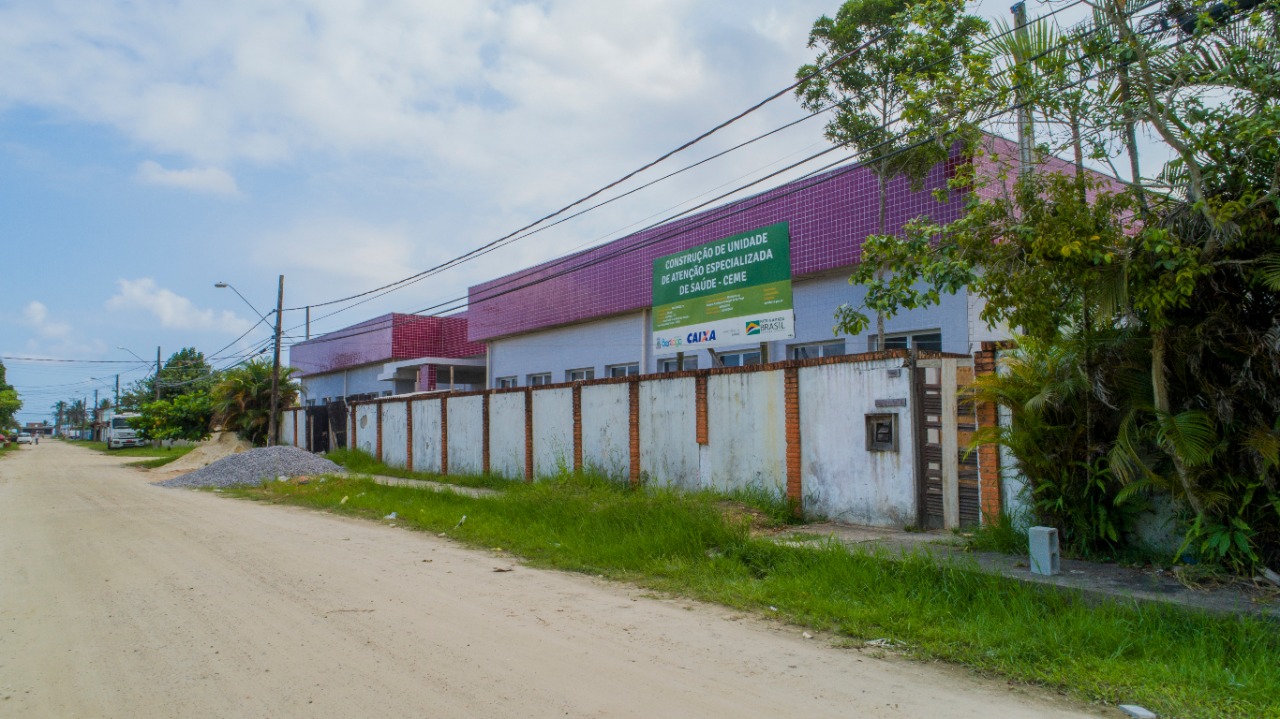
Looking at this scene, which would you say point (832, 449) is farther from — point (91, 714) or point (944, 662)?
point (91, 714)

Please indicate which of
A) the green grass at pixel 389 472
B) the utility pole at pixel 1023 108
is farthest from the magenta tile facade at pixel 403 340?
the utility pole at pixel 1023 108

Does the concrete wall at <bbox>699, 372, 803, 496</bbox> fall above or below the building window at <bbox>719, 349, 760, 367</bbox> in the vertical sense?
below

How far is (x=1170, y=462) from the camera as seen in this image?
757 cm

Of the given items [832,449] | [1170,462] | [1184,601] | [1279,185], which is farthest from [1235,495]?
[832,449]

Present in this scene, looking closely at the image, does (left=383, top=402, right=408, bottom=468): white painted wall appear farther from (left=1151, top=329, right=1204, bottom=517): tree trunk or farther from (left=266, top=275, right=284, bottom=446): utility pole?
(left=1151, top=329, right=1204, bottom=517): tree trunk

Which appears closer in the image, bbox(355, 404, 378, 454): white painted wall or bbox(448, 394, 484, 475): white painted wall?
bbox(448, 394, 484, 475): white painted wall

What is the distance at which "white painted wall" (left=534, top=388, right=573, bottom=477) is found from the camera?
17.9 meters

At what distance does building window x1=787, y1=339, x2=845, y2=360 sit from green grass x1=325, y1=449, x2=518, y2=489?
718cm

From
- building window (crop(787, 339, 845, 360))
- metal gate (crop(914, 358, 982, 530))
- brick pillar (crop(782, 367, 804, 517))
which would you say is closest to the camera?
metal gate (crop(914, 358, 982, 530))

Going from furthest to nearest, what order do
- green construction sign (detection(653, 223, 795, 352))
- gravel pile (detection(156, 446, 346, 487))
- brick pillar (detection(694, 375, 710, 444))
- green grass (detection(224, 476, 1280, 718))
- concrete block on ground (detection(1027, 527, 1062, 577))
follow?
gravel pile (detection(156, 446, 346, 487))
green construction sign (detection(653, 223, 795, 352))
brick pillar (detection(694, 375, 710, 444))
concrete block on ground (detection(1027, 527, 1062, 577))
green grass (detection(224, 476, 1280, 718))

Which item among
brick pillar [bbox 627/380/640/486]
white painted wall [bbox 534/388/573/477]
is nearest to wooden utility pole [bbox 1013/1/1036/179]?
brick pillar [bbox 627/380/640/486]

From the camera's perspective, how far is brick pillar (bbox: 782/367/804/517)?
40.3 ft

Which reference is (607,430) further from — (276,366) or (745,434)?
(276,366)

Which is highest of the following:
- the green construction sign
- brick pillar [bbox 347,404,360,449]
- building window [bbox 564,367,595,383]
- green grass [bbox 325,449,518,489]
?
the green construction sign
